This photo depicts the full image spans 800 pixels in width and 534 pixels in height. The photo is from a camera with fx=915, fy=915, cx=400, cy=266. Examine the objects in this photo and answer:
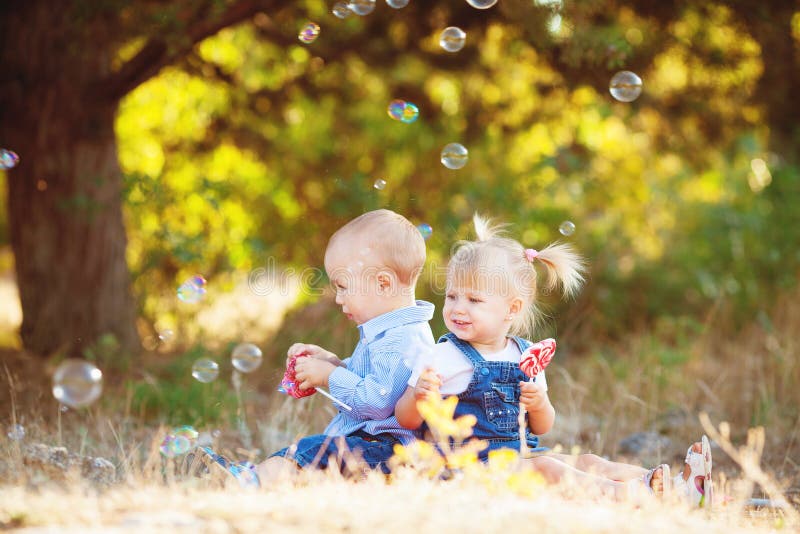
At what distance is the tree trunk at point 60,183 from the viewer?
5.62 meters

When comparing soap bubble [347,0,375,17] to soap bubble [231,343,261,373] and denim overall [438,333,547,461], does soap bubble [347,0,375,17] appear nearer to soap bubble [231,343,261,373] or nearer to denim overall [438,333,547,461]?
soap bubble [231,343,261,373]

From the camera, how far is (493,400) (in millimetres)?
3303

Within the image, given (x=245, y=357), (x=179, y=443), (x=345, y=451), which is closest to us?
(x=345, y=451)

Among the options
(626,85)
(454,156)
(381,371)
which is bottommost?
(381,371)

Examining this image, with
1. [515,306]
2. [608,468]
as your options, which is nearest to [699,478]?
[608,468]

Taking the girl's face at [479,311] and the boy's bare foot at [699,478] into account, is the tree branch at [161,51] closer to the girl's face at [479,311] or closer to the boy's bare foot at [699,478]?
the girl's face at [479,311]

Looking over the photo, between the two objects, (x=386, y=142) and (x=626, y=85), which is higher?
(x=626, y=85)

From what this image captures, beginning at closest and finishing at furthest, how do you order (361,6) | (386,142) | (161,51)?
(361,6), (161,51), (386,142)

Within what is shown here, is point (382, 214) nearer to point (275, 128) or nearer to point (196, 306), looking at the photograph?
point (196, 306)

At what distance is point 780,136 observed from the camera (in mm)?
7945

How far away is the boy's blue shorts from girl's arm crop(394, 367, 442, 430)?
156 millimetres

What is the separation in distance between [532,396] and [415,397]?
426mm

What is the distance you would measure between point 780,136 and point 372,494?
6451 mm

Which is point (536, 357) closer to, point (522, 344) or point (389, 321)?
point (522, 344)
